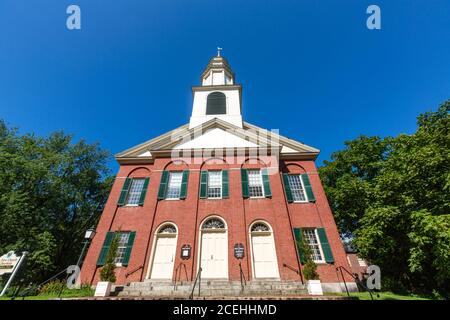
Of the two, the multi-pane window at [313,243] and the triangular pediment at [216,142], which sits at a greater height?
A: the triangular pediment at [216,142]

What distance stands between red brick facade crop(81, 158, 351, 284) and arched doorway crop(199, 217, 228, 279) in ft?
1.07

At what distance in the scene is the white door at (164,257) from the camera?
12016 millimetres

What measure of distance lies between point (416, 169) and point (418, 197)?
1.88 meters

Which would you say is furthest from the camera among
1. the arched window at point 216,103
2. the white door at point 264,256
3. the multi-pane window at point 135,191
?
the arched window at point 216,103

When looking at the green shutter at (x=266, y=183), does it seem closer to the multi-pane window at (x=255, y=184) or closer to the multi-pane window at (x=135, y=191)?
the multi-pane window at (x=255, y=184)

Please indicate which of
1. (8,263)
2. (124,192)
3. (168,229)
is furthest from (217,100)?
(8,263)

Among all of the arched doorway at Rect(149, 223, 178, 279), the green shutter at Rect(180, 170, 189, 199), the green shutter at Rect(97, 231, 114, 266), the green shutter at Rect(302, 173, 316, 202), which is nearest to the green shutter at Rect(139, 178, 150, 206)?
the green shutter at Rect(97, 231, 114, 266)

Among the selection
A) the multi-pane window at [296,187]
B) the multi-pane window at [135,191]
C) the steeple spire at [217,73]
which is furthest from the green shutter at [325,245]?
the steeple spire at [217,73]

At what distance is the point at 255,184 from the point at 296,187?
10.0 feet

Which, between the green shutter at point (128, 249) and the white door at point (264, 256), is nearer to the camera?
the white door at point (264, 256)

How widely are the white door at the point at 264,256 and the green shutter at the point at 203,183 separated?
4.00 metres

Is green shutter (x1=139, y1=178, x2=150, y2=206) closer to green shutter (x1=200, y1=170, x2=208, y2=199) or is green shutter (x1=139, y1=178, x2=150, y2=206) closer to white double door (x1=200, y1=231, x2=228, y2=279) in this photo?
green shutter (x1=200, y1=170, x2=208, y2=199)

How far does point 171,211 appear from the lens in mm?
13758

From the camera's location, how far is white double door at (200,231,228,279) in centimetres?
1176
